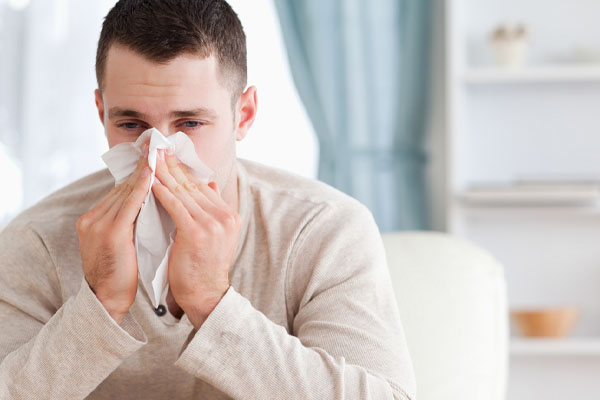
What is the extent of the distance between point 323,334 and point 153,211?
0.34 meters

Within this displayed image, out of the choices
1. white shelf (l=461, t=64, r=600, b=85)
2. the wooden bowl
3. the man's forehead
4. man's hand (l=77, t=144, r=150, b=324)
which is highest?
the man's forehead

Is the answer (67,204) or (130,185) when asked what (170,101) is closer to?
(130,185)

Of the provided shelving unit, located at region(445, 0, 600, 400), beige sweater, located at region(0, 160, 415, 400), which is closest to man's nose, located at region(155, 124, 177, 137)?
beige sweater, located at region(0, 160, 415, 400)

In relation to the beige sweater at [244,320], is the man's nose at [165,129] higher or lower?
higher

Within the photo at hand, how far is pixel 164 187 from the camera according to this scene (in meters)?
1.30

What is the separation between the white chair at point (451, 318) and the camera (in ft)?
5.31

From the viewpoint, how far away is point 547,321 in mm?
2896

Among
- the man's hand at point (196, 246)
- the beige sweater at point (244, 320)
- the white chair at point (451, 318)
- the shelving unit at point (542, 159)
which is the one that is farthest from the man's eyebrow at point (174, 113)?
the shelving unit at point (542, 159)

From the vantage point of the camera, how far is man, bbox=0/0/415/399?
4.12 ft

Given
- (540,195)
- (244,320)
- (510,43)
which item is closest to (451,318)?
(244,320)

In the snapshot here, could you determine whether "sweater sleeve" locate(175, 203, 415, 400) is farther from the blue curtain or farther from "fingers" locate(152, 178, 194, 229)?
the blue curtain

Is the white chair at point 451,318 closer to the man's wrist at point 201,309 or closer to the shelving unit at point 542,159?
the man's wrist at point 201,309

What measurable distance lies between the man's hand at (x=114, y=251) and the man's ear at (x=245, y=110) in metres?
0.33

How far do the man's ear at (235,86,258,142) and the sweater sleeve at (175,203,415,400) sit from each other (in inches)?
9.1
